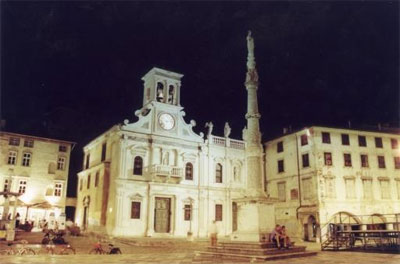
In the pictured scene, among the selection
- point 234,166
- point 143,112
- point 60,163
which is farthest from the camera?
point 60,163

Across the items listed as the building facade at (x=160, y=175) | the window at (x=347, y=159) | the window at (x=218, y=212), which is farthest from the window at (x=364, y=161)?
the window at (x=218, y=212)

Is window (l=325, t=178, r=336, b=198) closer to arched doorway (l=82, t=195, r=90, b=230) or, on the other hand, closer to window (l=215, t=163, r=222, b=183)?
window (l=215, t=163, r=222, b=183)

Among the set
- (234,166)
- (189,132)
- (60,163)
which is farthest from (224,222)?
(60,163)

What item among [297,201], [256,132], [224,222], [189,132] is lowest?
[224,222]

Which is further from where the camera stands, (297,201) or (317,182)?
(297,201)

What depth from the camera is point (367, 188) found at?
3584cm

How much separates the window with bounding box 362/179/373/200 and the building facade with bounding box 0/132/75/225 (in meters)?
32.9

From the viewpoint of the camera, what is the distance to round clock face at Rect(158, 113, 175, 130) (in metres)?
35.2

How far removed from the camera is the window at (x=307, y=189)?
35.3 meters

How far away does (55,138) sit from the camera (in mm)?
42125

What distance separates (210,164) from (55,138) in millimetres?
19196

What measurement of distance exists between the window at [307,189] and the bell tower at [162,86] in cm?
1547

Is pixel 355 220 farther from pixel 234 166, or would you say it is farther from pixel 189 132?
pixel 189 132

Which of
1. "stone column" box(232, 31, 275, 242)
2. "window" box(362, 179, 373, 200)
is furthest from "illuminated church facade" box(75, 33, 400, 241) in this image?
"stone column" box(232, 31, 275, 242)
